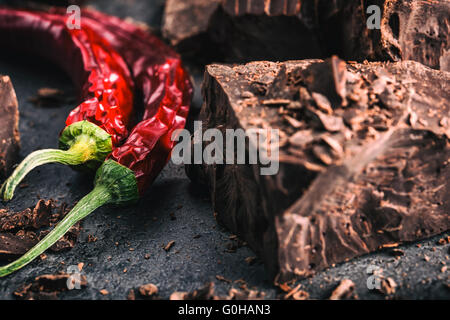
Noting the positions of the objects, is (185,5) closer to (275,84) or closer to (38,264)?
(275,84)

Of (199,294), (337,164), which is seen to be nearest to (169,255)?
(199,294)

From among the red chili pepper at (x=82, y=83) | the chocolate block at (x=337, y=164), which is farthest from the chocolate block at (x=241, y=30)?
the chocolate block at (x=337, y=164)

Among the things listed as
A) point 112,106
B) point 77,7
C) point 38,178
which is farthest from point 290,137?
point 77,7

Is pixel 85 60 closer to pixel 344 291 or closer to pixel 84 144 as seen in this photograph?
pixel 84 144

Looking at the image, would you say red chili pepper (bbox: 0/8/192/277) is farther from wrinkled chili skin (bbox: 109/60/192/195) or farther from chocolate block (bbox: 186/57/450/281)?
chocolate block (bbox: 186/57/450/281)

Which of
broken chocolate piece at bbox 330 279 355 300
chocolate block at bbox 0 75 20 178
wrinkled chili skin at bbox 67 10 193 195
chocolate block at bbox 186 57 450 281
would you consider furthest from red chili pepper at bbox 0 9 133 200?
broken chocolate piece at bbox 330 279 355 300

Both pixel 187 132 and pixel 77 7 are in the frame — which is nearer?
pixel 187 132
